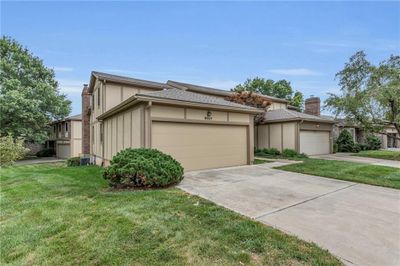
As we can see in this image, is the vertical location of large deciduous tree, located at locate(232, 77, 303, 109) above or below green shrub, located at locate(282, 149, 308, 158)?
above

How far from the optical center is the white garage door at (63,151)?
87.8ft

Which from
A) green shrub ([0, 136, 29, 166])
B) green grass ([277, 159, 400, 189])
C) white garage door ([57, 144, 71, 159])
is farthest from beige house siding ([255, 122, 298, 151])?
white garage door ([57, 144, 71, 159])

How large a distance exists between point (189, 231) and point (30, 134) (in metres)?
27.2

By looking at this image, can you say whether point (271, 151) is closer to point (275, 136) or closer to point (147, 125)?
point (275, 136)

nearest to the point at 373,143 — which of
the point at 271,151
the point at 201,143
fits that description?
the point at 271,151

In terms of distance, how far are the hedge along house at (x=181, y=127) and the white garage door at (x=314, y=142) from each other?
6518 mm

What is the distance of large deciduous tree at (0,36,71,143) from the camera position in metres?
23.0

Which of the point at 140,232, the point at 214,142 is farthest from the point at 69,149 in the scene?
the point at 140,232

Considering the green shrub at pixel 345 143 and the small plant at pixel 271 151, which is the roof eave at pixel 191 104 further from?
the green shrub at pixel 345 143

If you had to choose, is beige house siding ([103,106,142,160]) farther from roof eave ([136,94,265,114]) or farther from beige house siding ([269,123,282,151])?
beige house siding ([269,123,282,151])

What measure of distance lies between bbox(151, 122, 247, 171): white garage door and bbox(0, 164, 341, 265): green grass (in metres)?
3.73

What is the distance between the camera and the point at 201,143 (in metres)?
10.2

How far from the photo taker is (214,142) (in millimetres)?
10680

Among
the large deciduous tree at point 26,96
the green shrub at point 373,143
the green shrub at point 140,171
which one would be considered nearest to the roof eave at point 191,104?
the green shrub at point 140,171
